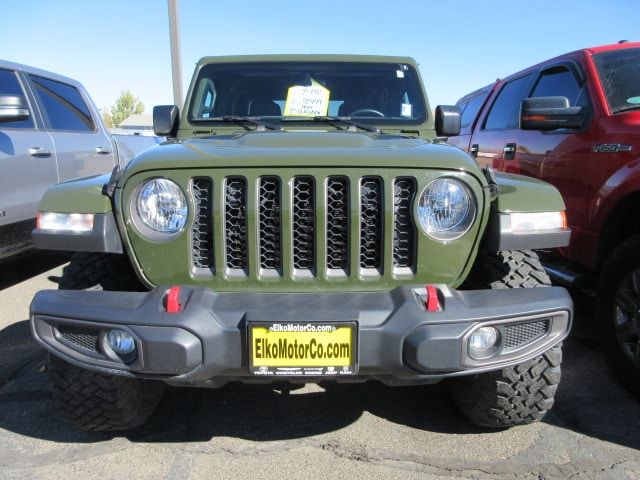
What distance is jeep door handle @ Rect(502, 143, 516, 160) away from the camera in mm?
4562

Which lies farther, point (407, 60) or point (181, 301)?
point (407, 60)

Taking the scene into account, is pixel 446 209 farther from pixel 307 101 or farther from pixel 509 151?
pixel 509 151

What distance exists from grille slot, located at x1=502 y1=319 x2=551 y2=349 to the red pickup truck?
1.04 m

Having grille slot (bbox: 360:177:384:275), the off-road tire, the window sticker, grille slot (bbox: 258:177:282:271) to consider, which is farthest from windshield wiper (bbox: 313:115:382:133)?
the off-road tire

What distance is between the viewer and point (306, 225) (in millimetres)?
2137

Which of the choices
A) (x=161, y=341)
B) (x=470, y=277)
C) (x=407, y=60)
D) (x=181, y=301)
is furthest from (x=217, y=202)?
(x=407, y=60)

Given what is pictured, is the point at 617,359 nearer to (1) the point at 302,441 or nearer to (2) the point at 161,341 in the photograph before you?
(1) the point at 302,441

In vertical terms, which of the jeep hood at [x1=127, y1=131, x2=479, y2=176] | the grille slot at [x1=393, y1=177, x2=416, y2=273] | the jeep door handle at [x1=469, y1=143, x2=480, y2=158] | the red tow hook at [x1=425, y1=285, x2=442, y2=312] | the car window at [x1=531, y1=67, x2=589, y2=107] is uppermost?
the car window at [x1=531, y1=67, x2=589, y2=107]

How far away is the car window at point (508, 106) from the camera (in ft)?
16.5

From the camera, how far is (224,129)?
10.7 feet

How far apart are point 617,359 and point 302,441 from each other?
1.77 m

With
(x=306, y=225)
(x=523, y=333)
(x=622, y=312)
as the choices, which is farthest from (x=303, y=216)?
(x=622, y=312)

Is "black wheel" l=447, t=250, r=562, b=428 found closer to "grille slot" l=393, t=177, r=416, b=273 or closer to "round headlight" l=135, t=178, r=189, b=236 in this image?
"grille slot" l=393, t=177, r=416, b=273

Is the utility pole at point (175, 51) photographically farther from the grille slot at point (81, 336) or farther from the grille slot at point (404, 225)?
the grille slot at point (404, 225)
